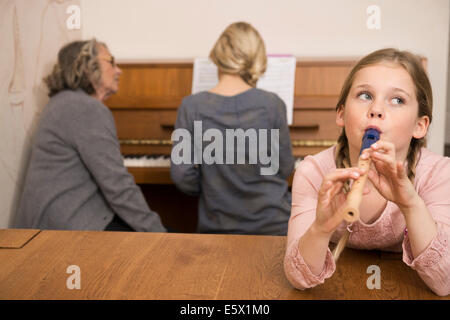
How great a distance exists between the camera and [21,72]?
1.78 metres

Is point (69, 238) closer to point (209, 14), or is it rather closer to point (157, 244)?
point (157, 244)

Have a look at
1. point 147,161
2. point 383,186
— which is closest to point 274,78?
point 147,161

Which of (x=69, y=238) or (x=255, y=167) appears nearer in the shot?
(x=69, y=238)

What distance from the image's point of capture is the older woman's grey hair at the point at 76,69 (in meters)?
1.97

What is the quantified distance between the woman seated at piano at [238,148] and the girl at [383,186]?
2.65 ft

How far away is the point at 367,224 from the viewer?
99 cm

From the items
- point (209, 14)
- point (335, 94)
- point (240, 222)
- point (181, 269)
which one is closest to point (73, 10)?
point (209, 14)

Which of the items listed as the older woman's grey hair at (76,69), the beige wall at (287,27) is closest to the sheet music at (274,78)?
the beige wall at (287,27)

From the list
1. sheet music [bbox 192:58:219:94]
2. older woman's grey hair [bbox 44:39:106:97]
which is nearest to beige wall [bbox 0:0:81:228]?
older woman's grey hair [bbox 44:39:106:97]

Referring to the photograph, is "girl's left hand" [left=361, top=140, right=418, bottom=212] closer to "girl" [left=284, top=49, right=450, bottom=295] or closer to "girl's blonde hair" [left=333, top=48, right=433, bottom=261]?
"girl" [left=284, top=49, right=450, bottom=295]

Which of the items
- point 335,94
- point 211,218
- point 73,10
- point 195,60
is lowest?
point 211,218

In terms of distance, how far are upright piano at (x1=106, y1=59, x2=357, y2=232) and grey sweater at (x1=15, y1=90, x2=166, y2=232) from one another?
46 centimetres

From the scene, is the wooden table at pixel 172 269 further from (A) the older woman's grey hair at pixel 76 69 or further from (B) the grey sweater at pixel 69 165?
(A) the older woman's grey hair at pixel 76 69
